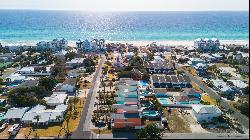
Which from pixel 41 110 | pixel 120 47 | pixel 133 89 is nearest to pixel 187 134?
pixel 133 89

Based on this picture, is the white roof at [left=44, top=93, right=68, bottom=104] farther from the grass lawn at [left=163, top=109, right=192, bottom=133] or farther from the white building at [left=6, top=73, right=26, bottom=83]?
the grass lawn at [left=163, top=109, right=192, bottom=133]

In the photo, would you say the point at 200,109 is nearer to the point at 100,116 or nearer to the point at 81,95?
the point at 100,116

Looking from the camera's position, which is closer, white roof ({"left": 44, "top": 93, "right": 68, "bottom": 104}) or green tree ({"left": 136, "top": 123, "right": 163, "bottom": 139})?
green tree ({"left": 136, "top": 123, "right": 163, "bottom": 139})

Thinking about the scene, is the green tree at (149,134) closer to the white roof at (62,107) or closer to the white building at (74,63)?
the white roof at (62,107)

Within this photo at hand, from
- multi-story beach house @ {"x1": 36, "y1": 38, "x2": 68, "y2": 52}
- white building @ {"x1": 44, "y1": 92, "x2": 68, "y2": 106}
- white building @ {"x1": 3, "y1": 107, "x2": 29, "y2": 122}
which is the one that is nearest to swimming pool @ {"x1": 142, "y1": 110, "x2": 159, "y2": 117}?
white building @ {"x1": 44, "y1": 92, "x2": 68, "y2": 106}

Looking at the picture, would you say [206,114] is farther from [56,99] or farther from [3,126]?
[3,126]

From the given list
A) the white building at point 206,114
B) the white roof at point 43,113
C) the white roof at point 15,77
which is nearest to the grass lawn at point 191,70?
the white building at point 206,114

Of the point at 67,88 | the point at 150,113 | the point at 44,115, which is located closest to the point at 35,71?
the point at 67,88
